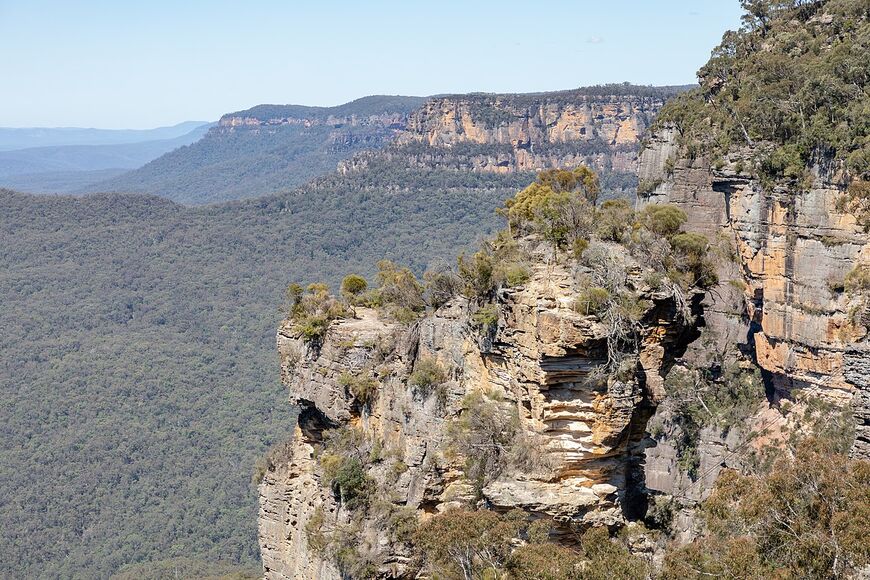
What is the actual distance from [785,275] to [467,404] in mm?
18646

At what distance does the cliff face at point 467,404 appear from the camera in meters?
15.1

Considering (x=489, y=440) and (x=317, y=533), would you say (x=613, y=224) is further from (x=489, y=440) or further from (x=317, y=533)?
(x=317, y=533)

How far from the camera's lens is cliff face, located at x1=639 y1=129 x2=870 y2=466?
29531 millimetres

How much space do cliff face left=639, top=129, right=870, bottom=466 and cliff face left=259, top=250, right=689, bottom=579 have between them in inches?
505

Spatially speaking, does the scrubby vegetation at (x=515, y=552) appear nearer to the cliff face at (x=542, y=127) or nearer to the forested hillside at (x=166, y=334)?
the forested hillside at (x=166, y=334)

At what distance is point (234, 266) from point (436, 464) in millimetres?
139226

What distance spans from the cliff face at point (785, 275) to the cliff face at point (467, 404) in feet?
42.1

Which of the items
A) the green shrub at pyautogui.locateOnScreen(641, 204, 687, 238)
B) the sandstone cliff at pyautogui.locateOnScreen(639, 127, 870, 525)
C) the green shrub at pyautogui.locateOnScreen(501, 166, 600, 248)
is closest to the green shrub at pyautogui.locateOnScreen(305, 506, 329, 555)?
the green shrub at pyautogui.locateOnScreen(501, 166, 600, 248)

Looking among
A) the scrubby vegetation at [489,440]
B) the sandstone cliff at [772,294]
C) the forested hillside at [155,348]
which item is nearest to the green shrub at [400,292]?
the scrubby vegetation at [489,440]

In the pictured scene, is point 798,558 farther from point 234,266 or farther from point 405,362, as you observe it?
point 234,266

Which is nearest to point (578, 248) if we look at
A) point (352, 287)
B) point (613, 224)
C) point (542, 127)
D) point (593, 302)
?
point (593, 302)

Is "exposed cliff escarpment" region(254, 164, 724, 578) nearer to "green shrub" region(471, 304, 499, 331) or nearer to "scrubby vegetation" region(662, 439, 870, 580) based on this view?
"green shrub" region(471, 304, 499, 331)

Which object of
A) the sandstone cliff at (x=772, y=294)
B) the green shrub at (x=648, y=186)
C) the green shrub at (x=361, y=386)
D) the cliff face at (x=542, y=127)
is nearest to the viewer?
the green shrub at (x=361, y=386)

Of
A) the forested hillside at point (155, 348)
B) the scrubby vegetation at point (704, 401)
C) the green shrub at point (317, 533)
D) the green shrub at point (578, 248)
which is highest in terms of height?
the green shrub at point (578, 248)
